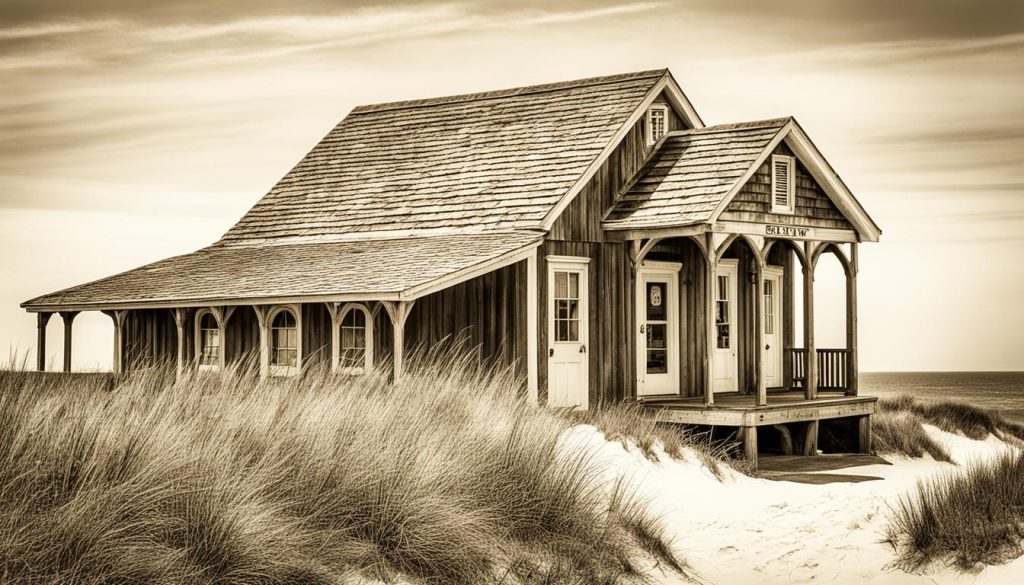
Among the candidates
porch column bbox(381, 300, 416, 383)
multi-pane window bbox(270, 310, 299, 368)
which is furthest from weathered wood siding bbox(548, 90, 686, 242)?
multi-pane window bbox(270, 310, 299, 368)

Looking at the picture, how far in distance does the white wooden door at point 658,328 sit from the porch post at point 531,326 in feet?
7.71

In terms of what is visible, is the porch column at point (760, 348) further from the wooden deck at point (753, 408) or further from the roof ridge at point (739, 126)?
the roof ridge at point (739, 126)

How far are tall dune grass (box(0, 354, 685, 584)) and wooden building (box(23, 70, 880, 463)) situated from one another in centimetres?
644

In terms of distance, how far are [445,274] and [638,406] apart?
4.05 m

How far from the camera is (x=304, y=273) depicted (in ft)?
73.0

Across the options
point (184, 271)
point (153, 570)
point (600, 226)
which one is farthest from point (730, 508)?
point (184, 271)

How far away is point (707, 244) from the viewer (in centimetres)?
2025

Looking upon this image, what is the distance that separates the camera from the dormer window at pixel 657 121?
23.5m

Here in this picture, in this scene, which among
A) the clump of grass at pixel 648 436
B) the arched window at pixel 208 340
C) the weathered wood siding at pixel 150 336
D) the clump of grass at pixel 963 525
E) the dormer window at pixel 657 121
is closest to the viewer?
Answer: the clump of grass at pixel 963 525

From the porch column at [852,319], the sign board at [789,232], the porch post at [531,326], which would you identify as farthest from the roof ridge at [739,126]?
the porch post at [531,326]

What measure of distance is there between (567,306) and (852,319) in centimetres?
562

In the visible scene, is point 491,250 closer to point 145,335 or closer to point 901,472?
point 901,472

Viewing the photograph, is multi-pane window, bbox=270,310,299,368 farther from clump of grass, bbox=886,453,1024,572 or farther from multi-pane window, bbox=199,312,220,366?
clump of grass, bbox=886,453,1024,572

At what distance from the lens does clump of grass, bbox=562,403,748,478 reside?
1773cm
